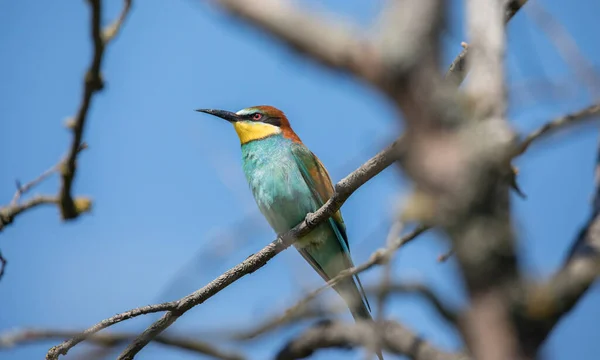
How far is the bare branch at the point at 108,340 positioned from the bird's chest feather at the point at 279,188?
3.68 ft

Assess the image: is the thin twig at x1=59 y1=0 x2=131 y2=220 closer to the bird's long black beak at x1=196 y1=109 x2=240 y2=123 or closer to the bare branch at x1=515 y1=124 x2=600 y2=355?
the bare branch at x1=515 y1=124 x2=600 y2=355

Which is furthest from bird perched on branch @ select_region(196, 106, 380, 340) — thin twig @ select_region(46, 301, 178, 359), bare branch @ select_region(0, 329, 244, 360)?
thin twig @ select_region(46, 301, 178, 359)

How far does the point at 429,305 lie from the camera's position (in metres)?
1.54

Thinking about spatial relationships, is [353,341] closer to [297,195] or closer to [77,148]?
[297,195]

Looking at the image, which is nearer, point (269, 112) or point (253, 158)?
point (253, 158)

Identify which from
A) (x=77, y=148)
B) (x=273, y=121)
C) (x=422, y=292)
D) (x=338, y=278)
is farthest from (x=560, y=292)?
(x=273, y=121)

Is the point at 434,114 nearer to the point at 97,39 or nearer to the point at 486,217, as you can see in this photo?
the point at 486,217

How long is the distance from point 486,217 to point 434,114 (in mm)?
171

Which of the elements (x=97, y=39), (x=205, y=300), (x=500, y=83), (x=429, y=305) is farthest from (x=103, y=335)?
(x=500, y=83)

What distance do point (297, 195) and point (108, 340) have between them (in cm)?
193

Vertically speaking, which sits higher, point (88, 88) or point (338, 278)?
point (88, 88)

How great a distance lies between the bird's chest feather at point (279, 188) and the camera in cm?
461

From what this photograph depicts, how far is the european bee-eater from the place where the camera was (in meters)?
4.60

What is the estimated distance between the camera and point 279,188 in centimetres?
463
